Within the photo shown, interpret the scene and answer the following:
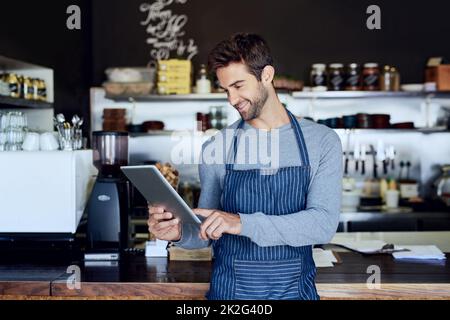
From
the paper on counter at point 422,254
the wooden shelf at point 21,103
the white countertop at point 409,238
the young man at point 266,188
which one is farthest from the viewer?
the wooden shelf at point 21,103

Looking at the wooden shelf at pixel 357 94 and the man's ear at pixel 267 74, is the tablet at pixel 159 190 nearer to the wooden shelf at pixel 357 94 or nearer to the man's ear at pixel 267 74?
the man's ear at pixel 267 74

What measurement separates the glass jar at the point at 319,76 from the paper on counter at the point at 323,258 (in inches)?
103

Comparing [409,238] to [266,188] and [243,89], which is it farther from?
[243,89]

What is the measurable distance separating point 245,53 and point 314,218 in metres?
0.58

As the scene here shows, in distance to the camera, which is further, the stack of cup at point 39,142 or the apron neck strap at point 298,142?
the stack of cup at point 39,142

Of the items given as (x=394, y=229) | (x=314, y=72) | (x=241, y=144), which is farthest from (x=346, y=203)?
(x=241, y=144)

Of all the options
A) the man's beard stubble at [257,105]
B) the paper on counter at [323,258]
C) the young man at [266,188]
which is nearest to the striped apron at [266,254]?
the young man at [266,188]

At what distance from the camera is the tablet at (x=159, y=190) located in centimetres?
179

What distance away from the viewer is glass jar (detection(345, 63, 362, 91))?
530 centimetres

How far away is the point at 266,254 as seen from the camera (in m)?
2.05

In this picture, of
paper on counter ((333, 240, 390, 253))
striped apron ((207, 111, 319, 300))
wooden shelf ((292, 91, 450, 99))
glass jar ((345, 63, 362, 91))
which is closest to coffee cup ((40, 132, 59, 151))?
striped apron ((207, 111, 319, 300))

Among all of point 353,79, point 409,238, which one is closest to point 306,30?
point 353,79

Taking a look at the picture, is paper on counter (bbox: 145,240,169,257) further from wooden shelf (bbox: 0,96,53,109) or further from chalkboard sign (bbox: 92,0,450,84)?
chalkboard sign (bbox: 92,0,450,84)

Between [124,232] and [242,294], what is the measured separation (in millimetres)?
1009
